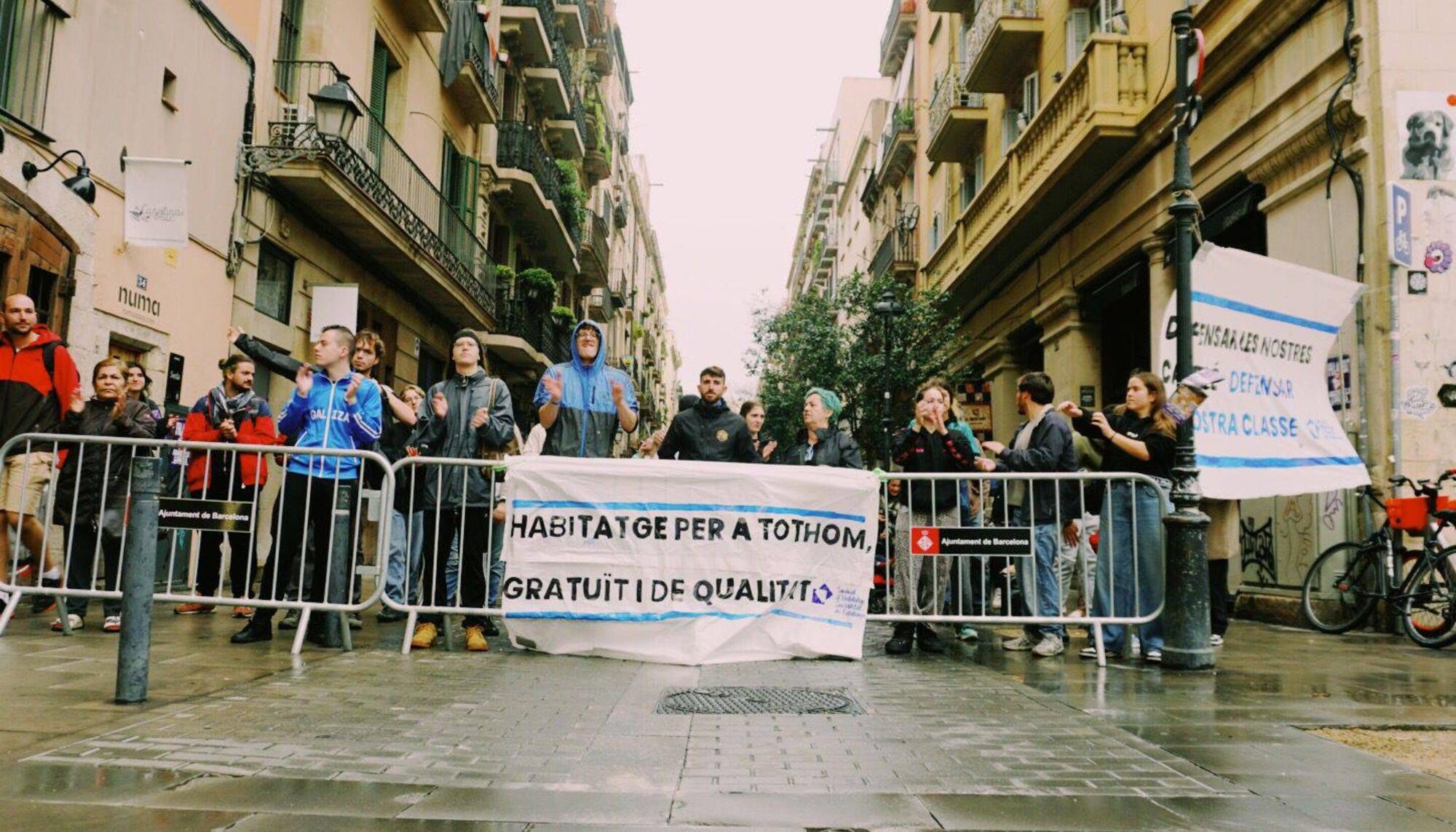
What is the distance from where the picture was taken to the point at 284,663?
19.5 ft

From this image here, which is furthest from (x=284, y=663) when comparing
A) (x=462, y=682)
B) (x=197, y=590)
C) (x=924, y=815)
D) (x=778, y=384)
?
(x=778, y=384)

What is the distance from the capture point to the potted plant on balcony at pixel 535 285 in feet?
86.0

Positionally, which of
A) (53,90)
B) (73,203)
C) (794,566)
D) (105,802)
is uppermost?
(53,90)

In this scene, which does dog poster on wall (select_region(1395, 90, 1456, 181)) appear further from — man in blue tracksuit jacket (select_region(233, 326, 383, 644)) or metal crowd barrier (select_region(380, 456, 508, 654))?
man in blue tracksuit jacket (select_region(233, 326, 383, 644))

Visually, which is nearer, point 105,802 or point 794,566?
point 105,802

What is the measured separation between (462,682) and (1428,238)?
870cm

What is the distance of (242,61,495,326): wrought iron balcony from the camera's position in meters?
13.7

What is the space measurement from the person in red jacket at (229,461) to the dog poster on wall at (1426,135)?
958 centimetres

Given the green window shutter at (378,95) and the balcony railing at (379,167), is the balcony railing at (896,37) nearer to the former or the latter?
the balcony railing at (379,167)

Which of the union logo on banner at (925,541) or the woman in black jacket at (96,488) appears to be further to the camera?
the woman in black jacket at (96,488)

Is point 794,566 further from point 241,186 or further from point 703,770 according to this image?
point 241,186

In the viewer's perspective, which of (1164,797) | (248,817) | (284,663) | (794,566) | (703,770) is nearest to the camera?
(248,817)

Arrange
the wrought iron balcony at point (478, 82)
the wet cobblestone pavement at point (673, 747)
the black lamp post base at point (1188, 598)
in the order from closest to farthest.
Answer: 1. the wet cobblestone pavement at point (673, 747)
2. the black lamp post base at point (1188, 598)
3. the wrought iron balcony at point (478, 82)

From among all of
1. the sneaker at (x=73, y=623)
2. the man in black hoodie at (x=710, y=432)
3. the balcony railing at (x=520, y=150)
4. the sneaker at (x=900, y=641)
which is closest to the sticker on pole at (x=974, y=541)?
the sneaker at (x=900, y=641)
